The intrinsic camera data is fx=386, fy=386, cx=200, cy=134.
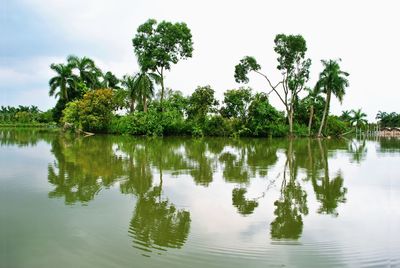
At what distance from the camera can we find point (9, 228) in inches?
216

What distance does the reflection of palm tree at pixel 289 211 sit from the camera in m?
5.66

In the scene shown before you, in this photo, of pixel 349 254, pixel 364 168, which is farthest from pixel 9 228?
pixel 364 168

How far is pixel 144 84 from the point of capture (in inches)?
1490

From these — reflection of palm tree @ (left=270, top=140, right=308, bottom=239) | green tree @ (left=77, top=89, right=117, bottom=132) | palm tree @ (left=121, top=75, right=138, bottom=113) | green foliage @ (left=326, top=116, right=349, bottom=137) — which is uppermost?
palm tree @ (left=121, top=75, right=138, bottom=113)

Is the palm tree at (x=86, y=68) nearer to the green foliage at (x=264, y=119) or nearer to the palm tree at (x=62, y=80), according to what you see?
the palm tree at (x=62, y=80)

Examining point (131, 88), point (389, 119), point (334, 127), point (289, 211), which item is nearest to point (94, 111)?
point (131, 88)

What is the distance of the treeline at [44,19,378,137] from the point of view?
3628 cm

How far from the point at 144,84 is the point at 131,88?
9.21ft

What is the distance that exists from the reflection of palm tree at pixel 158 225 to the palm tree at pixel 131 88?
32.9m

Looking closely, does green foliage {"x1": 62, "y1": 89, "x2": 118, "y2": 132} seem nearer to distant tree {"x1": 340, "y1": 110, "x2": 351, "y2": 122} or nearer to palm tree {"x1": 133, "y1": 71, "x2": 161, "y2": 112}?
palm tree {"x1": 133, "y1": 71, "x2": 161, "y2": 112}

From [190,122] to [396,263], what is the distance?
33599 mm

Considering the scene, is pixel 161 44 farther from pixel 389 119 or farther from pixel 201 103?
pixel 389 119

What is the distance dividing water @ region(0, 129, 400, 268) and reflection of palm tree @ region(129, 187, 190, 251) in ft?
0.05

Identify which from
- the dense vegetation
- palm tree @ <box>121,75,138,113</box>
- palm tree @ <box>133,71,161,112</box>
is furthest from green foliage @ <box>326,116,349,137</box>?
palm tree @ <box>121,75,138,113</box>
